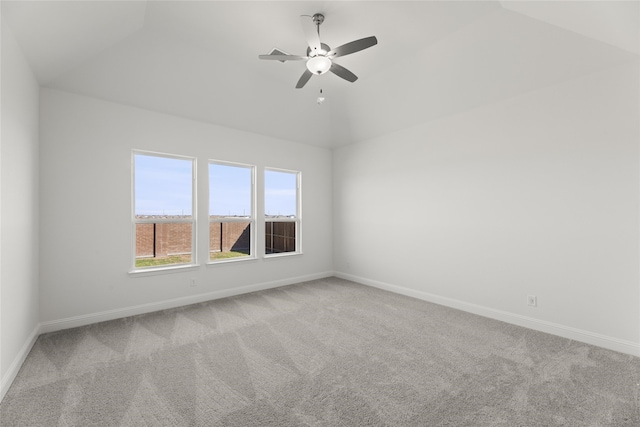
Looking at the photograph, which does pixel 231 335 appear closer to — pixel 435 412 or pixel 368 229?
pixel 435 412

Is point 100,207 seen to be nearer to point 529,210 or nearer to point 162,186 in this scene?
point 162,186

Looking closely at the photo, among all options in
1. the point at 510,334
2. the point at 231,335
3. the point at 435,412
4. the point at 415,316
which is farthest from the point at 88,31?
A: the point at 510,334

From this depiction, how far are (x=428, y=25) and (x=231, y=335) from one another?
12.6 feet

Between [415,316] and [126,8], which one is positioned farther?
[415,316]

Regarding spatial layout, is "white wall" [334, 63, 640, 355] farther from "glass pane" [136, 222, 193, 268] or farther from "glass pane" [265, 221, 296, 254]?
"glass pane" [136, 222, 193, 268]

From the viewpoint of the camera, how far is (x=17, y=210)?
2361mm

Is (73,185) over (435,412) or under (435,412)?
over

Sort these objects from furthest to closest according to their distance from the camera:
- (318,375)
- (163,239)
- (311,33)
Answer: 1. (163,239)
2. (311,33)
3. (318,375)

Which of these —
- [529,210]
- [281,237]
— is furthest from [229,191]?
[529,210]

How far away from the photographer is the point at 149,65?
325cm

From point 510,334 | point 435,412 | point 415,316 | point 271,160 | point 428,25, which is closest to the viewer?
point 435,412

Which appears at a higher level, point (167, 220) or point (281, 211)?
point (281, 211)

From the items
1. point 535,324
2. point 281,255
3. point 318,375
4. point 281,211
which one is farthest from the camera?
point 281,211

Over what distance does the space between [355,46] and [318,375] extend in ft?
9.20
